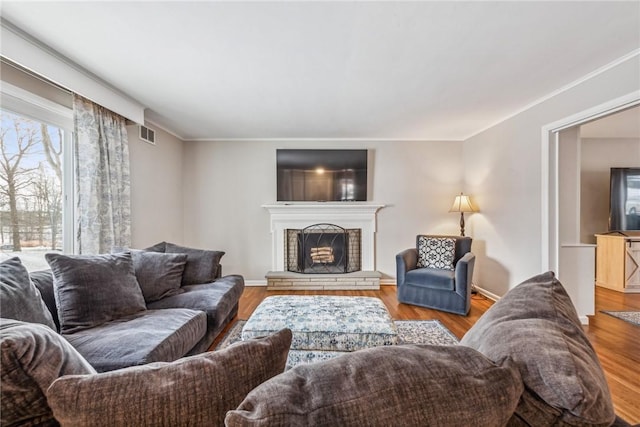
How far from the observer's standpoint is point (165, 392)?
51 cm

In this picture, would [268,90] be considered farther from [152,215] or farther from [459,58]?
[152,215]

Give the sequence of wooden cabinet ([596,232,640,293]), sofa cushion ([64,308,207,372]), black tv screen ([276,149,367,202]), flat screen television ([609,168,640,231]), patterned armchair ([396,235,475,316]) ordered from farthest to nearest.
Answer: black tv screen ([276,149,367,202])
flat screen television ([609,168,640,231])
wooden cabinet ([596,232,640,293])
patterned armchair ([396,235,475,316])
sofa cushion ([64,308,207,372])

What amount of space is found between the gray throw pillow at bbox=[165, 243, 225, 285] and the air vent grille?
1430mm

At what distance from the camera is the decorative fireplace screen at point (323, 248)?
4.41 m

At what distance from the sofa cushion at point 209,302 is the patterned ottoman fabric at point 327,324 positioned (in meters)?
0.35

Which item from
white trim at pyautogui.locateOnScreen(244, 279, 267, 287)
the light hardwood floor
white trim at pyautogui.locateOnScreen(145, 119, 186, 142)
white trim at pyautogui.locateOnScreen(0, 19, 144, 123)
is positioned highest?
white trim at pyautogui.locateOnScreen(145, 119, 186, 142)

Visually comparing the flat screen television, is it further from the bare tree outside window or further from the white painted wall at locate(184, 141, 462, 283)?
the bare tree outside window

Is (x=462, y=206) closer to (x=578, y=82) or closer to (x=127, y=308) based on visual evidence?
(x=578, y=82)

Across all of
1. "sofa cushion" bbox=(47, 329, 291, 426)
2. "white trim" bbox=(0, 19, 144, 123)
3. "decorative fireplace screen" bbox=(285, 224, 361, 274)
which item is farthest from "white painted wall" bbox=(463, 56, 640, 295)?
"white trim" bbox=(0, 19, 144, 123)

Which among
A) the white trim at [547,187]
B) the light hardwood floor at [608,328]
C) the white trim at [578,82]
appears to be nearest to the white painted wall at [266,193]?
the light hardwood floor at [608,328]

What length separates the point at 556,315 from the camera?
2.45 feet

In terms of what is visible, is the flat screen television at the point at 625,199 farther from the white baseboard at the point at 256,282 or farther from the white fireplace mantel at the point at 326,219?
the white baseboard at the point at 256,282

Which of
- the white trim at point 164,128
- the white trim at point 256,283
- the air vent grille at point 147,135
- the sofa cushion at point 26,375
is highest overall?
the white trim at point 164,128

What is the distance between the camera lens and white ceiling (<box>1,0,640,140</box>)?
1567 millimetres
